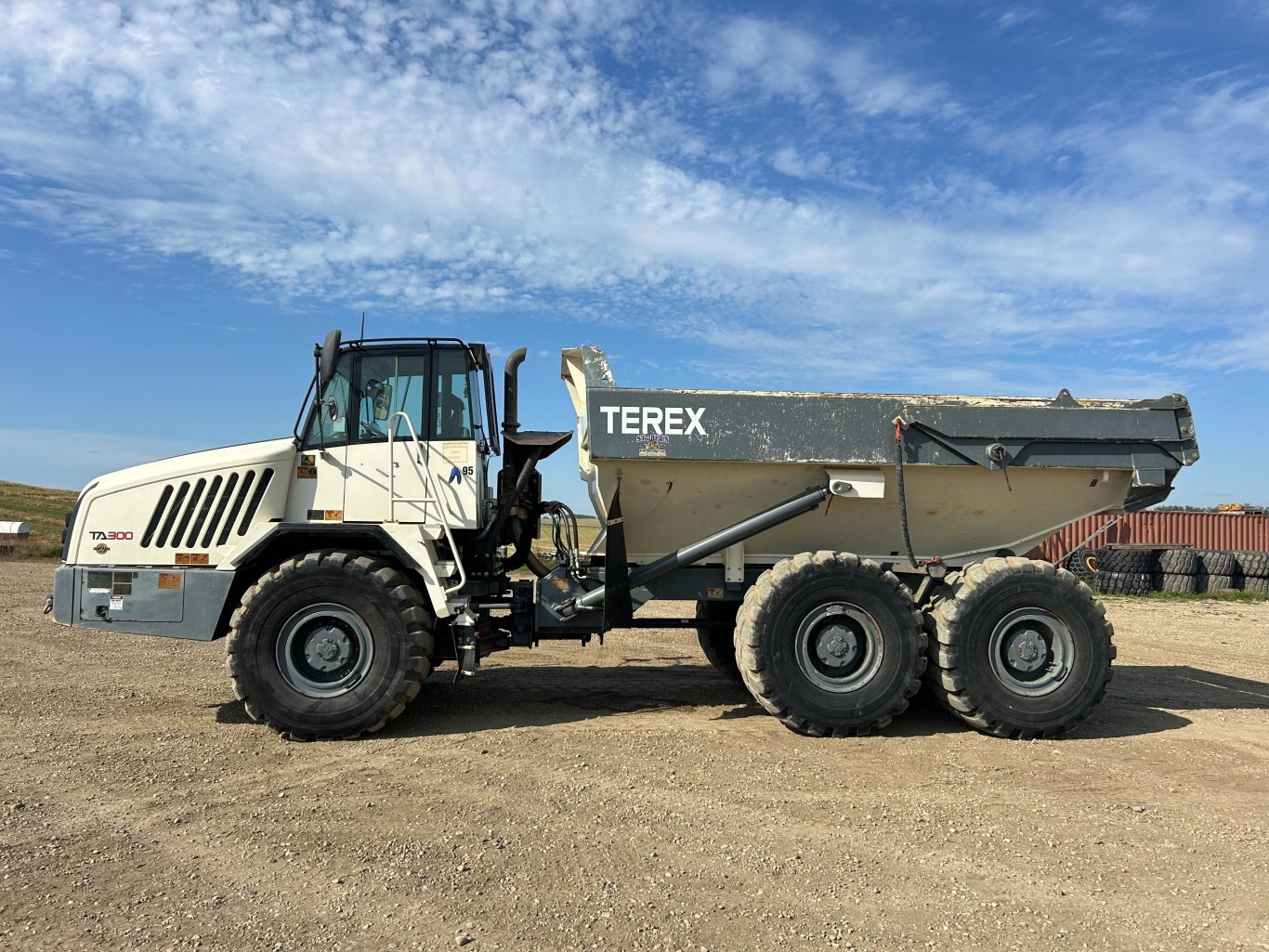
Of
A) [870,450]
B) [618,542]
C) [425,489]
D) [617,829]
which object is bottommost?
[617,829]

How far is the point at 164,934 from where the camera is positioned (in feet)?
11.1

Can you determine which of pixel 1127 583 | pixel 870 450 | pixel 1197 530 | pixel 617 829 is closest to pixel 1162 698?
pixel 870 450

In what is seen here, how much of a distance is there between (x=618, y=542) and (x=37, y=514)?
3374cm

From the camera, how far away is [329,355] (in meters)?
6.22


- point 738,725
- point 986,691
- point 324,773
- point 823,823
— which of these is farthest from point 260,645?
point 986,691

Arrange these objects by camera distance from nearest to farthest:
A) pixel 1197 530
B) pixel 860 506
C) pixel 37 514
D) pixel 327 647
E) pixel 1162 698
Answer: pixel 327 647, pixel 860 506, pixel 1162 698, pixel 1197 530, pixel 37 514

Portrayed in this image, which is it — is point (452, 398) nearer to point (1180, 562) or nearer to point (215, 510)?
point (215, 510)

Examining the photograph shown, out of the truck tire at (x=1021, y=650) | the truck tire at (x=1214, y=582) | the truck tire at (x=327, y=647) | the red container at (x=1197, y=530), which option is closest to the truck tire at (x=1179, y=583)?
the truck tire at (x=1214, y=582)

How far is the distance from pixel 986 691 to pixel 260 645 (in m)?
5.44

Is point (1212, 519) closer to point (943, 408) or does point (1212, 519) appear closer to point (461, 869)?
point (943, 408)

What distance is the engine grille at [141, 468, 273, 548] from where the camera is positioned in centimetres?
638

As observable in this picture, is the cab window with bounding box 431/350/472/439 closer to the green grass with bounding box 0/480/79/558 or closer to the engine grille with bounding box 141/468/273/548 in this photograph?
the engine grille with bounding box 141/468/273/548

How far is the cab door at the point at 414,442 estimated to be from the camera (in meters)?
6.50

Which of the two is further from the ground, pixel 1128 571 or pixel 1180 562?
pixel 1180 562
